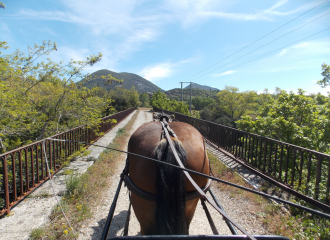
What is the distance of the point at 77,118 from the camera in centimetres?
573

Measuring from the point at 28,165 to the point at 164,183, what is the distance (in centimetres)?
366

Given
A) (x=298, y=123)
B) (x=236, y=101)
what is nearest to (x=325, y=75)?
(x=298, y=123)

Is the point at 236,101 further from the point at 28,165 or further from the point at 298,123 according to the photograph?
the point at 28,165

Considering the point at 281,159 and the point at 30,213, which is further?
the point at 281,159

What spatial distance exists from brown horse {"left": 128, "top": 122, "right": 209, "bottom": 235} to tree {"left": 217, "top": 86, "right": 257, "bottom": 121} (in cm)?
5188

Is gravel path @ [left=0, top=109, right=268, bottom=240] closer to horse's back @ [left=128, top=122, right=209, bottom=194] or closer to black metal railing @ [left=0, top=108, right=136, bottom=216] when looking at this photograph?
black metal railing @ [left=0, top=108, right=136, bottom=216]

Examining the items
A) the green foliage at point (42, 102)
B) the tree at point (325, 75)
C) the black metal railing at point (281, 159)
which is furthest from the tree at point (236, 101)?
the green foliage at point (42, 102)

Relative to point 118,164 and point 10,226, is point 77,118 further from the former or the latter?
point 10,226

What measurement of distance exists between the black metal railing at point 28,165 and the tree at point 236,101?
5013cm

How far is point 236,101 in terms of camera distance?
169 ft

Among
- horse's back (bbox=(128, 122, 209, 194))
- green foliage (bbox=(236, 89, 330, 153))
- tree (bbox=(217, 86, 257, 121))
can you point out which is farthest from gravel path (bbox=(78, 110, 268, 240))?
tree (bbox=(217, 86, 257, 121))

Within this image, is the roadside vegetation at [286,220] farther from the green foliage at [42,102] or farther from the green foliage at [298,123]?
the green foliage at [42,102]

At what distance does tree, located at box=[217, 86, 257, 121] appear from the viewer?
50.4 metres

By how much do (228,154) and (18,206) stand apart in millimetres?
6016
